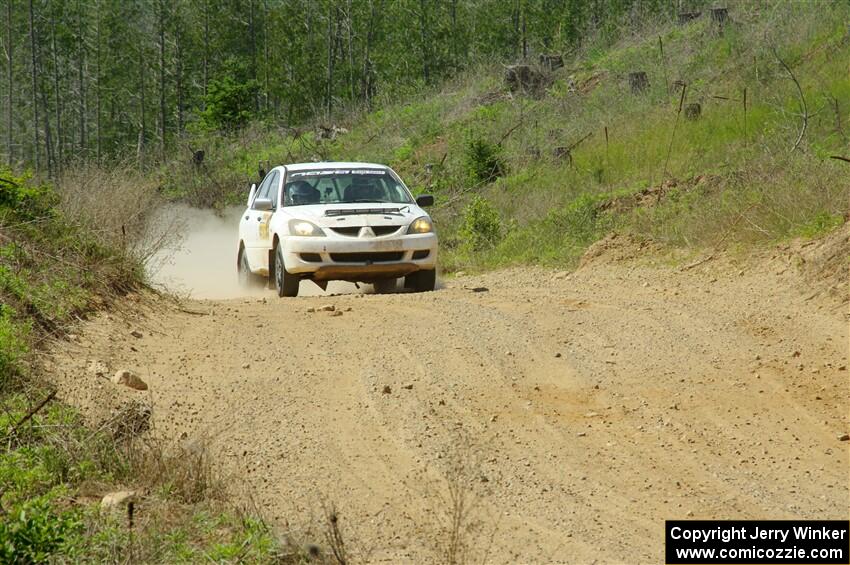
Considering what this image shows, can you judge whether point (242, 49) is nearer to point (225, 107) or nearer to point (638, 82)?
point (225, 107)

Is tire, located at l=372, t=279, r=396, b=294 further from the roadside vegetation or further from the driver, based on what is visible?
the roadside vegetation

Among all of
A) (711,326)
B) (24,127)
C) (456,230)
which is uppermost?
(711,326)

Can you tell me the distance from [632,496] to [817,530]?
3.18ft

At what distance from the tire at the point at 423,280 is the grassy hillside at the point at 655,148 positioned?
2.60 metres

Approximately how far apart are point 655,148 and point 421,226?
7057 mm

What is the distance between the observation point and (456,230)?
2025 cm

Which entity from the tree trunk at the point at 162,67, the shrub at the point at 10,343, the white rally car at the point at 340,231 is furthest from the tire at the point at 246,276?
the tree trunk at the point at 162,67

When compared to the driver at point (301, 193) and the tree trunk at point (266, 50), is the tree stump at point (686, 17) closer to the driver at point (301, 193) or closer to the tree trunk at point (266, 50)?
the driver at point (301, 193)

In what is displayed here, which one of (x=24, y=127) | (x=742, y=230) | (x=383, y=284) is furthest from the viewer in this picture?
(x=24, y=127)

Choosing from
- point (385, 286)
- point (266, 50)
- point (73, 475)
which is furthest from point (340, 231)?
point (266, 50)

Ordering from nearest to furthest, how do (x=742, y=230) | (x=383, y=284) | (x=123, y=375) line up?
(x=123, y=375)
(x=742, y=230)
(x=383, y=284)

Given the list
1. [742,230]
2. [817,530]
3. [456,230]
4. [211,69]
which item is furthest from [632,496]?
[211,69]

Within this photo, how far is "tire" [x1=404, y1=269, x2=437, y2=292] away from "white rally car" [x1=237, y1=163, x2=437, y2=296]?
1 cm

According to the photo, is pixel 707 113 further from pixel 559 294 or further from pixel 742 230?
pixel 559 294
